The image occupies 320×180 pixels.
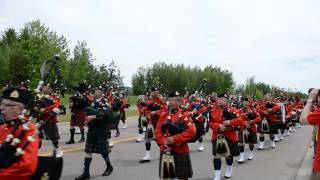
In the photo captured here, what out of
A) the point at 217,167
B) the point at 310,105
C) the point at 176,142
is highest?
the point at 310,105

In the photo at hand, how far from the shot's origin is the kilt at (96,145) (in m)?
8.80

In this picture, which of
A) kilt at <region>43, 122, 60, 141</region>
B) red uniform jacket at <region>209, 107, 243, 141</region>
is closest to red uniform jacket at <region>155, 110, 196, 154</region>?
red uniform jacket at <region>209, 107, 243, 141</region>

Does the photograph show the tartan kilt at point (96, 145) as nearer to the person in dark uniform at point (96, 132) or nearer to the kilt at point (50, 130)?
the person in dark uniform at point (96, 132)

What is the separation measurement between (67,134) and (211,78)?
241 feet

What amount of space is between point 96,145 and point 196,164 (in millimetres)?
3514

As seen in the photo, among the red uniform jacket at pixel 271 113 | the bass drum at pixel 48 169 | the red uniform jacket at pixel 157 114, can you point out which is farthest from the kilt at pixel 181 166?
the red uniform jacket at pixel 271 113

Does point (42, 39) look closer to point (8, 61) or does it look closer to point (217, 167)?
point (8, 61)

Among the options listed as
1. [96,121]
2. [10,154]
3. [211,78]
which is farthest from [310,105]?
[211,78]

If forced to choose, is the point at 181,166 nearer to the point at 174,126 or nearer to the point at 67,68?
the point at 174,126

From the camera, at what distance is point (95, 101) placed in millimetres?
9227

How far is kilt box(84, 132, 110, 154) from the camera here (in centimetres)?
880

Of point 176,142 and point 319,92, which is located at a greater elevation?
point 319,92

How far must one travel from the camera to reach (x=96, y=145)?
884 centimetres

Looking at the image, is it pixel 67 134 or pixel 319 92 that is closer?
pixel 319 92
